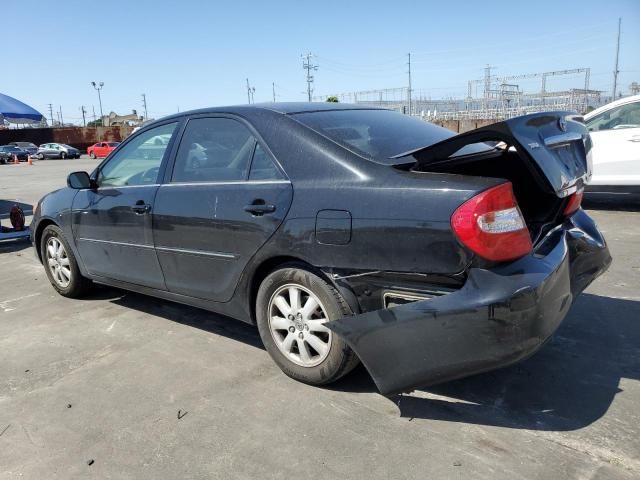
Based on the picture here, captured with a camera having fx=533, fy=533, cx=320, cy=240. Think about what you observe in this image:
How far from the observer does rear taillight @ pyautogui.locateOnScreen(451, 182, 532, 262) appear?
2.41 m

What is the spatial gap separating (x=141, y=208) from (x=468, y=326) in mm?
2535

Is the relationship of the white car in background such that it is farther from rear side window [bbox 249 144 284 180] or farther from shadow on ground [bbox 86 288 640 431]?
rear side window [bbox 249 144 284 180]

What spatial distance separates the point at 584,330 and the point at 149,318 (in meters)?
3.35

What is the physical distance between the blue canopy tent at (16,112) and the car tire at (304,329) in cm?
960

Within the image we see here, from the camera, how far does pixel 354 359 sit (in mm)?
2936

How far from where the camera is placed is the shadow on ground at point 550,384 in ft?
8.99

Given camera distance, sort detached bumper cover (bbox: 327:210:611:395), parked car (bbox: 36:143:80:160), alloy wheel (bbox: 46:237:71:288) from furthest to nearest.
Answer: parked car (bbox: 36:143:80:160)
alloy wheel (bbox: 46:237:71:288)
detached bumper cover (bbox: 327:210:611:395)

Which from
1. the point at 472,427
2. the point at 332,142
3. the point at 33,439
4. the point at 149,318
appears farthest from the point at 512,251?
the point at 149,318

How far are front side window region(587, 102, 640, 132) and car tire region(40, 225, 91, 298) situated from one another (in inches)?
301

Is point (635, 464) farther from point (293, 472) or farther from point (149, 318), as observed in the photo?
point (149, 318)

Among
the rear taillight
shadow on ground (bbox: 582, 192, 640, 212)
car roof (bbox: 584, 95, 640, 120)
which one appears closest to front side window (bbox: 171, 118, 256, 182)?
the rear taillight

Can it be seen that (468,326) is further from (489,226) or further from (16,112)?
(16,112)

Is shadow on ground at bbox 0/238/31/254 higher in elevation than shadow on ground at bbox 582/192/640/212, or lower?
lower

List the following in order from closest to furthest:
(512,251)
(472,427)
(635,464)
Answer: (635,464)
(512,251)
(472,427)
